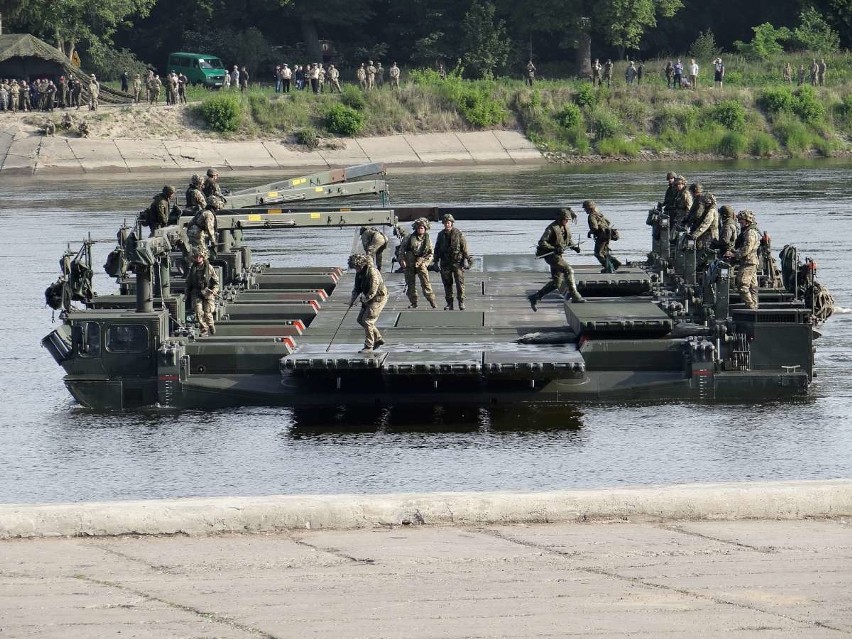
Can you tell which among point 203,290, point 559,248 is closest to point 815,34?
point 559,248

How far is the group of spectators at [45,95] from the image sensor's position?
3041 inches

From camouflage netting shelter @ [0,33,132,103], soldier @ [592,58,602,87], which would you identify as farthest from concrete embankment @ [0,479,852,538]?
soldier @ [592,58,602,87]

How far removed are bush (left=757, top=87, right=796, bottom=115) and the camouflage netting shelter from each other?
113 ft

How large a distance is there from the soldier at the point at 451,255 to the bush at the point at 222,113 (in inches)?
2065

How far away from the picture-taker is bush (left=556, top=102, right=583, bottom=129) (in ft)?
278

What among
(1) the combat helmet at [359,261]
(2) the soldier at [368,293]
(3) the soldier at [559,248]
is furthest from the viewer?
(3) the soldier at [559,248]

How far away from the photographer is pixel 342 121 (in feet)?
264

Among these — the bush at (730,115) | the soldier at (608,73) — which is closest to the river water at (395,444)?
the bush at (730,115)

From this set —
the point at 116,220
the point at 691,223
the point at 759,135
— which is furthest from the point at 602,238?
the point at 759,135

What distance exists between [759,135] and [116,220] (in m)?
44.4

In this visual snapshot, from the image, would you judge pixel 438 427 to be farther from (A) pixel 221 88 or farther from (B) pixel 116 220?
(A) pixel 221 88

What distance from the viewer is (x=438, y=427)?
21.9 m

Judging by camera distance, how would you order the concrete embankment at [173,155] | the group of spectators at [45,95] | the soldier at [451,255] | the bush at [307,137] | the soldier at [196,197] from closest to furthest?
the soldier at [451,255], the soldier at [196,197], the concrete embankment at [173,155], the group of spectators at [45,95], the bush at [307,137]

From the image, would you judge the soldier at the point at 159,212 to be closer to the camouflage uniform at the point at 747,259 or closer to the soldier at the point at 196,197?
the soldier at the point at 196,197
